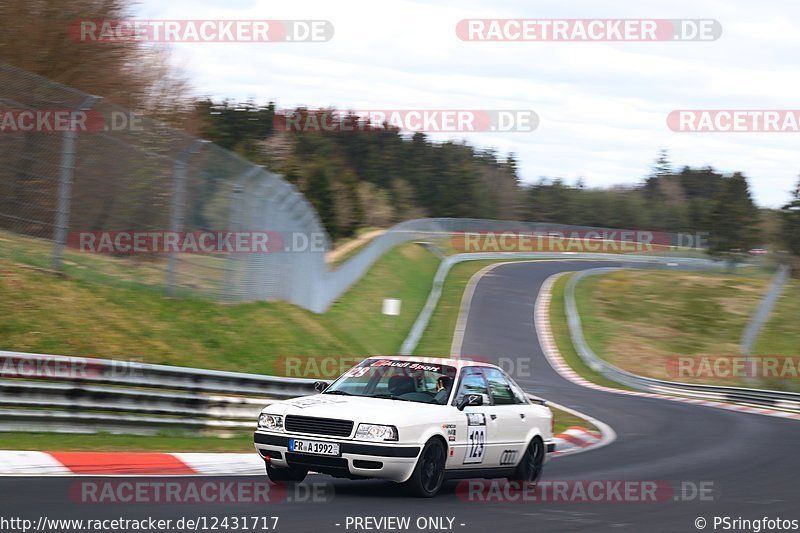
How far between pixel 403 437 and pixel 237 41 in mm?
11390

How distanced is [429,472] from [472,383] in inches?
55.9

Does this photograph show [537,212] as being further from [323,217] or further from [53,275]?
[53,275]

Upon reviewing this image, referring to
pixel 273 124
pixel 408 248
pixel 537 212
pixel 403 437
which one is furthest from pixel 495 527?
pixel 537 212

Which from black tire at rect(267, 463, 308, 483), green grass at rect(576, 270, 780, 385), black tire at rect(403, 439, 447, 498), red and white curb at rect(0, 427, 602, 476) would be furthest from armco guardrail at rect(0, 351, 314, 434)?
green grass at rect(576, 270, 780, 385)

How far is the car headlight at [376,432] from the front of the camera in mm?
8875

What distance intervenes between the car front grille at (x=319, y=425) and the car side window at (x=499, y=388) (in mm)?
2260

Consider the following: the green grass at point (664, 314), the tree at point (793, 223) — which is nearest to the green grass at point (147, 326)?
the green grass at point (664, 314)

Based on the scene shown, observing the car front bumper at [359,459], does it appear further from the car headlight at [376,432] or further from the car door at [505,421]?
the car door at [505,421]

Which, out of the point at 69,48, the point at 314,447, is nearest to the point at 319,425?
the point at 314,447

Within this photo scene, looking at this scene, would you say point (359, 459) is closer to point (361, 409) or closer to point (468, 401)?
point (361, 409)

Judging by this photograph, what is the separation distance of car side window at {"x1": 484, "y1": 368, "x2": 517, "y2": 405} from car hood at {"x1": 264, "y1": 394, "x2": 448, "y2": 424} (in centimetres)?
116

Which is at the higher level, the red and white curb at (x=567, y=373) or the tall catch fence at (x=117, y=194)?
the tall catch fence at (x=117, y=194)

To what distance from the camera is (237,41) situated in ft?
60.6

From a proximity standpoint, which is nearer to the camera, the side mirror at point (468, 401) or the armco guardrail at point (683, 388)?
the side mirror at point (468, 401)
